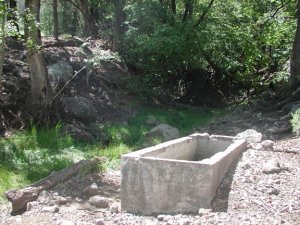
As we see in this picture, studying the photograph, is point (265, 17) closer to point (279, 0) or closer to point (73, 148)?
point (279, 0)

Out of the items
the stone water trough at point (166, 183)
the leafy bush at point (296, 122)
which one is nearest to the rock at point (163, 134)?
the leafy bush at point (296, 122)

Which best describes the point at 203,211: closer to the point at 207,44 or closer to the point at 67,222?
the point at 67,222

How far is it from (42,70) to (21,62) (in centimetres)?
194

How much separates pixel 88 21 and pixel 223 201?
13.1 metres

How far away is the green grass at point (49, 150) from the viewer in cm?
767

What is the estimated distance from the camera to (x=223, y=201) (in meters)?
6.02

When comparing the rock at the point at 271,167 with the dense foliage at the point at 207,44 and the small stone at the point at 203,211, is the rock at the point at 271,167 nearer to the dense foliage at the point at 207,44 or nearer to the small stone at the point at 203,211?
the small stone at the point at 203,211

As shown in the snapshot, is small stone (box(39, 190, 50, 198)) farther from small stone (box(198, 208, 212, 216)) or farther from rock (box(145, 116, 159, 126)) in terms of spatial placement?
rock (box(145, 116, 159, 126))

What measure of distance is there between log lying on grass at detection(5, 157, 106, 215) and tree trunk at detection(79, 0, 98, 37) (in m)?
10.2

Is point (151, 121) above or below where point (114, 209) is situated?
above

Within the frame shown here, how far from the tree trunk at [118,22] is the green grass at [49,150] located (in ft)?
13.6

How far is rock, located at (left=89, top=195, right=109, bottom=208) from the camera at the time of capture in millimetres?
6449

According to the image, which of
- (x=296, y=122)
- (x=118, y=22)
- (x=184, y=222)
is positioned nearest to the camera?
(x=184, y=222)

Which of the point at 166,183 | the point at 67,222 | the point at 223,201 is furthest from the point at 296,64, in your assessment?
the point at 67,222
